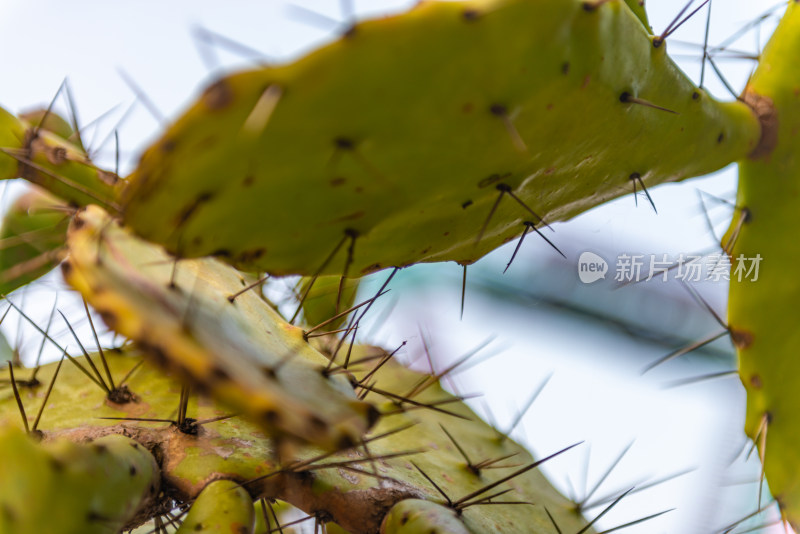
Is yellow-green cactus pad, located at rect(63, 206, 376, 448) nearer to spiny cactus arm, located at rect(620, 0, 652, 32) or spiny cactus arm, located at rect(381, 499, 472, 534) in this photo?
spiny cactus arm, located at rect(381, 499, 472, 534)

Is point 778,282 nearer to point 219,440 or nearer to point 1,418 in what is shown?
point 219,440

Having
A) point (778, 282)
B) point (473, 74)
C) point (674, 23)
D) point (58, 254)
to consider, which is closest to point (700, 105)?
point (674, 23)

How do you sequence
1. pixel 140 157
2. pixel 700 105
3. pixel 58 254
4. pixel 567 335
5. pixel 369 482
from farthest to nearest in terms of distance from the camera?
pixel 567 335 < pixel 700 105 < pixel 369 482 < pixel 58 254 < pixel 140 157

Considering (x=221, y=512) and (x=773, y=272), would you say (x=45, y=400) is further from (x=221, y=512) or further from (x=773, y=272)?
(x=773, y=272)

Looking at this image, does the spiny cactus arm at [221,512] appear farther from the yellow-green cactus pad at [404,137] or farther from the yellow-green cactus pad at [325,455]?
the yellow-green cactus pad at [404,137]

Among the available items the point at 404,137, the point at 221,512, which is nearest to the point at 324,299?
the point at 221,512

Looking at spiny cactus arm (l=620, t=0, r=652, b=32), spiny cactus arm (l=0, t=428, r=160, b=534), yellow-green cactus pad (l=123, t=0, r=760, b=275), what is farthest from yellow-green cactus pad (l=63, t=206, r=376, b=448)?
spiny cactus arm (l=620, t=0, r=652, b=32)
